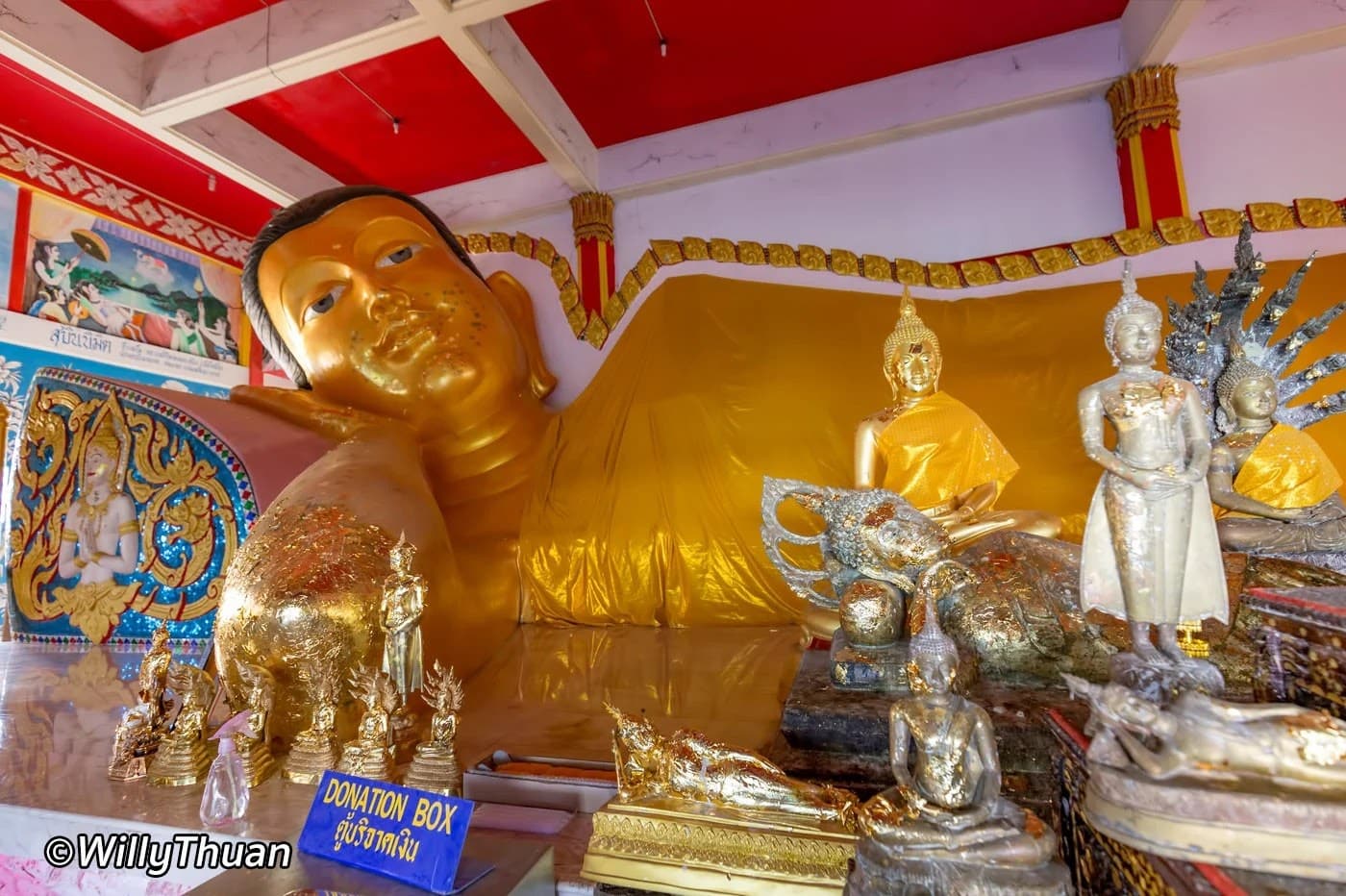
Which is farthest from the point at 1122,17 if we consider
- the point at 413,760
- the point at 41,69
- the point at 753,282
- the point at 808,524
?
the point at 41,69

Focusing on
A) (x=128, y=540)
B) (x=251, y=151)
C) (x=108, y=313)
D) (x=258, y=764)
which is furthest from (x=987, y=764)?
(x=108, y=313)

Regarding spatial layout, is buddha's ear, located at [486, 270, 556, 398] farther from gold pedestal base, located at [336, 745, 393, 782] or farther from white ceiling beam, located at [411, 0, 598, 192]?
gold pedestal base, located at [336, 745, 393, 782]

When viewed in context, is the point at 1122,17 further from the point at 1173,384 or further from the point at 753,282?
the point at 1173,384

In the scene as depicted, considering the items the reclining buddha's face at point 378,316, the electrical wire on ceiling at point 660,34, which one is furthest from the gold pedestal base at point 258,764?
the electrical wire on ceiling at point 660,34

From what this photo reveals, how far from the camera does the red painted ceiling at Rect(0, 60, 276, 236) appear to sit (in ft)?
11.2

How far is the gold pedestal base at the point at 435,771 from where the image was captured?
51.4 inches

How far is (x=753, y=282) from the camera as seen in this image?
3430 millimetres

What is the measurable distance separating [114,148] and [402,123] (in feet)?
6.24

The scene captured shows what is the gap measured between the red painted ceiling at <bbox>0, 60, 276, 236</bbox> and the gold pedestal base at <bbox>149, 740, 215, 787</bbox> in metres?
3.61

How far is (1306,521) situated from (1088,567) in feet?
3.43

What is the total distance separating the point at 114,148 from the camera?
3.97 m

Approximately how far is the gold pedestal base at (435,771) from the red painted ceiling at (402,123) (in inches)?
121

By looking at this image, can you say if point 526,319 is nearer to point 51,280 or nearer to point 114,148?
point 114,148

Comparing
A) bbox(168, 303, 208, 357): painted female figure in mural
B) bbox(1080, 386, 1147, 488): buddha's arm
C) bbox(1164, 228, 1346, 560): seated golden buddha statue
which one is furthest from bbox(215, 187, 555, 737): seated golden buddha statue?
bbox(168, 303, 208, 357): painted female figure in mural
